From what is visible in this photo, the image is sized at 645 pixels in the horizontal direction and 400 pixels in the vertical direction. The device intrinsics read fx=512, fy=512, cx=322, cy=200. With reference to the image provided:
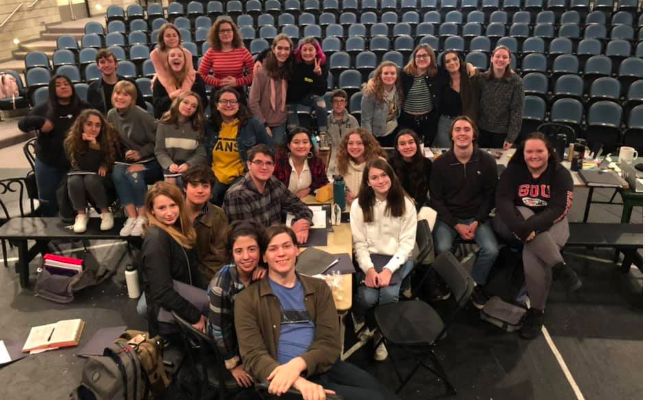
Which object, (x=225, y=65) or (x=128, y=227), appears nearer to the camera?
(x=128, y=227)

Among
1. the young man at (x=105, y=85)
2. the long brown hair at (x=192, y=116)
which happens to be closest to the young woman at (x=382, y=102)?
the long brown hair at (x=192, y=116)

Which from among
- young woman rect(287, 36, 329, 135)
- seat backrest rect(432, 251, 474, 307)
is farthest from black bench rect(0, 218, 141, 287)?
seat backrest rect(432, 251, 474, 307)

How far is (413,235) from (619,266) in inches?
79.5

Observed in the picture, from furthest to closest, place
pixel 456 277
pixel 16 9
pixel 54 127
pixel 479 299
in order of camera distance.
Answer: pixel 16 9
pixel 54 127
pixel 479 299
pixel 456 277

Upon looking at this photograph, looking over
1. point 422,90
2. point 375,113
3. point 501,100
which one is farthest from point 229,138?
point 501,100

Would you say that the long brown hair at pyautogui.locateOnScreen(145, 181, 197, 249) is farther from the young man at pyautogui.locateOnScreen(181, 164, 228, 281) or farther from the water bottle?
the water bottle

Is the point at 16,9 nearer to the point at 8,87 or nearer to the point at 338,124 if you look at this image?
the point at 8,87

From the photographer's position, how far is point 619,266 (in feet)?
13.5

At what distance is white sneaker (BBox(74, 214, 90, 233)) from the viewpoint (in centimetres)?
383

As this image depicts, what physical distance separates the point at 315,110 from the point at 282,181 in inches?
49.6

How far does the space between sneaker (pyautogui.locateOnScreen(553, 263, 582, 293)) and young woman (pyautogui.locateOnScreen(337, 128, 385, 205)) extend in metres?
1.43

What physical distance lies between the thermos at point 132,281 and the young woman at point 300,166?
1.26 meters

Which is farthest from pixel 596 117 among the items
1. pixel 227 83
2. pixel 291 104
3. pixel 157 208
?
pixel 157 208

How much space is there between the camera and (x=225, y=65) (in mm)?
4602
